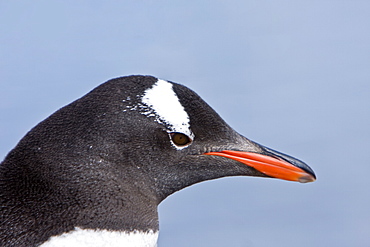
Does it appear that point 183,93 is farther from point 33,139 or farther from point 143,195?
point 33,139

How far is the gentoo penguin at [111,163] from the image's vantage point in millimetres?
2197

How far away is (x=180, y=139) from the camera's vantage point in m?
2.50

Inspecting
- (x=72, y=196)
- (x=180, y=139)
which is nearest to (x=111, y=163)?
(x=72, y=196)

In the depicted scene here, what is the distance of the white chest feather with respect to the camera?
2.15m

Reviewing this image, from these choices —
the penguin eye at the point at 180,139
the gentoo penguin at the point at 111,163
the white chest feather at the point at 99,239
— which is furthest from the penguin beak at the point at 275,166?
the white chest feather at the point at 99,239

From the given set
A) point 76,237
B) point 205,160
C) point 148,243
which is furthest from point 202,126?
point 76,237

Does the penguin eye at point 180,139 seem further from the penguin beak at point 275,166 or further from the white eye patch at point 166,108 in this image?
the penguin beak at point 275,166

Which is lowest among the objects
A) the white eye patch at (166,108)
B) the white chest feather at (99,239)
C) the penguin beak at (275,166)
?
the white chest feather at (99,239)

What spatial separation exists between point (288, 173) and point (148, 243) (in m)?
0.66

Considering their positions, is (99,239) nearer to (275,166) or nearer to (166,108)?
(166,108)

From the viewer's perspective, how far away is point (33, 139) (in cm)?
229

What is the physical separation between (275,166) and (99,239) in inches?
31.9

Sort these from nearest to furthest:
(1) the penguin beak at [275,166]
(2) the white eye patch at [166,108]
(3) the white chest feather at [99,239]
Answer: (3) the white chest feather at [99,239] → (2) the white eye patch at [166,108] → (1) the penguin beak at [275,166]

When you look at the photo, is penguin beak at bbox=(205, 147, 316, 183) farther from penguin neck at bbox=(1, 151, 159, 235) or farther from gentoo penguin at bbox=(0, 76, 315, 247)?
penguin neck at bbox=(1, 151, 159, 235)
